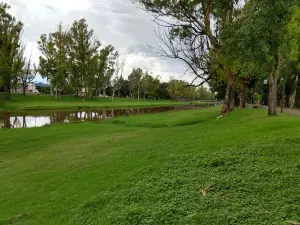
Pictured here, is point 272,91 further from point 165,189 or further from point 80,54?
point 80,54

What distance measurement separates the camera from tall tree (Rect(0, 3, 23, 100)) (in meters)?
54.4

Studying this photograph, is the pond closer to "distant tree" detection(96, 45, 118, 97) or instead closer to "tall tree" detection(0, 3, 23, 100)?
"tall tree" detection(0, 3, 23, 100)

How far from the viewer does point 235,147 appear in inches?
349

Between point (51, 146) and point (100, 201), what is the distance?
10.4m

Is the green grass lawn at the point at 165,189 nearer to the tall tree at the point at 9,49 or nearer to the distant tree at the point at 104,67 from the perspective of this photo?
the tall tree at the point at 9,49

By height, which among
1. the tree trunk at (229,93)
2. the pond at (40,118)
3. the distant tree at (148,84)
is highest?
the distant tree at (148,84)

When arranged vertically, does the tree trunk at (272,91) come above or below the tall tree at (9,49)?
below

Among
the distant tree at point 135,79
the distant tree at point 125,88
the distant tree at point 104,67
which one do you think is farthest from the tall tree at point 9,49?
the distant tree at point 125,88

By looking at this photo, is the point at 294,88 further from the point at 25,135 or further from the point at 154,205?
the point at 154,205

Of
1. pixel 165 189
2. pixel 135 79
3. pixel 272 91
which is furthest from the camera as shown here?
pixel 135 79

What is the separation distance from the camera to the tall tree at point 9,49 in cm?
5441

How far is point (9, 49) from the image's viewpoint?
57.1m

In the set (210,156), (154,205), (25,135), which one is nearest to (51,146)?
(25,135)

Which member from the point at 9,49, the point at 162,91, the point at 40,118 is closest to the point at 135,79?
the point at 162,91
